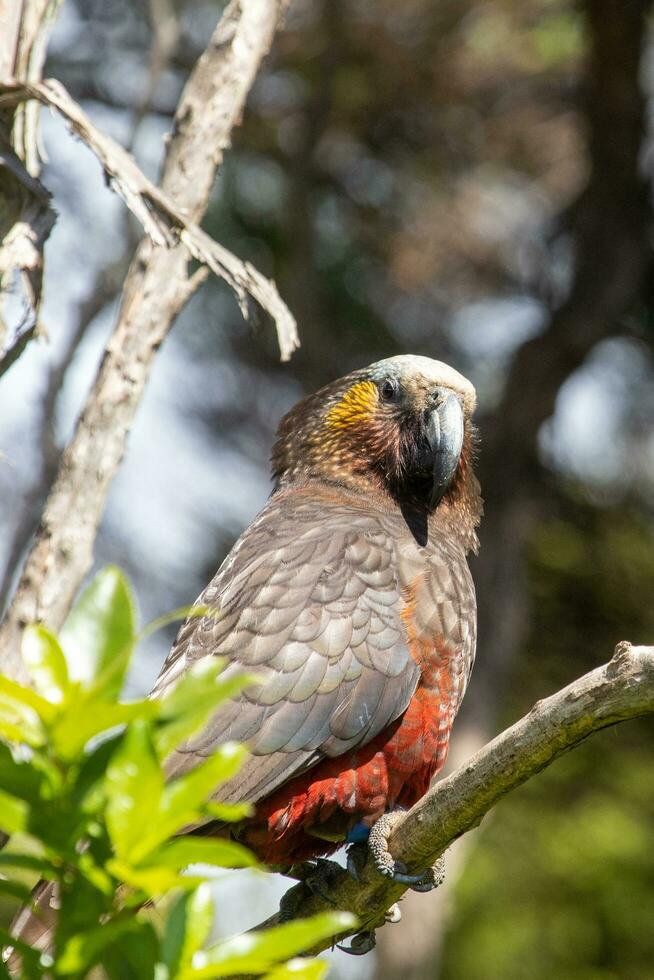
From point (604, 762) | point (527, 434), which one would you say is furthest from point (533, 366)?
point (604, 762)

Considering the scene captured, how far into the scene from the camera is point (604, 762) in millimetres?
10781

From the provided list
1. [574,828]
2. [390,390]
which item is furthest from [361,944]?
[574,828]

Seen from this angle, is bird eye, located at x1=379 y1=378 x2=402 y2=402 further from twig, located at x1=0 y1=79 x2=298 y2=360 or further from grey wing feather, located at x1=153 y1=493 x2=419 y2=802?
twig, located at x1=0 y1=79 x2=298 y2=360

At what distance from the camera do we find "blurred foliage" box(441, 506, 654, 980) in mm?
9961

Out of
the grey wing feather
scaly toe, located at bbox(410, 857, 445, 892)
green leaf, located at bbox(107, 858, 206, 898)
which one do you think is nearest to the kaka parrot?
the grey wing feather

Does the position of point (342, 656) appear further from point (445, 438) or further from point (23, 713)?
point (23, 713)

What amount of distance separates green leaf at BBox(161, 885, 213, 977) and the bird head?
8.55 feet

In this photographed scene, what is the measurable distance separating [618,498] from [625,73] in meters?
3.45

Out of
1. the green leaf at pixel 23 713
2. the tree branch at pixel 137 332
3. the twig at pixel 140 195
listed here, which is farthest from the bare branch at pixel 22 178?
the green leaf at pixel 23 713

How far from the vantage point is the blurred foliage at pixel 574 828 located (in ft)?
32.7

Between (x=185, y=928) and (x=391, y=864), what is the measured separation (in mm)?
1931

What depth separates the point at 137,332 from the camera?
373 cm

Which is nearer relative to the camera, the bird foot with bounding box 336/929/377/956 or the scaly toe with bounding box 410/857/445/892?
the scaly toe with bounding box 410/857/445/892

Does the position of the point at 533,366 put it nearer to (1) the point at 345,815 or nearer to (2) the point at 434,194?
(2) the point at 434,194
